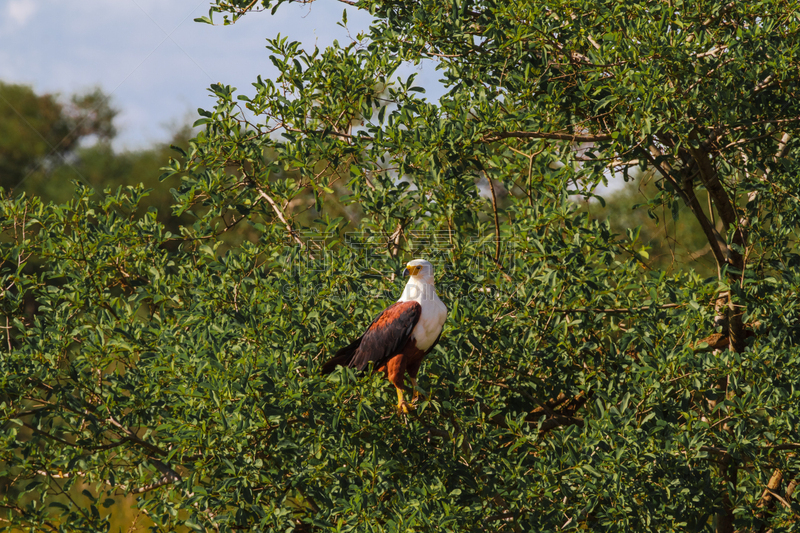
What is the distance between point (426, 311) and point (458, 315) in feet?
1.11

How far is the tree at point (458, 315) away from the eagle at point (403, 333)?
0.45 ft

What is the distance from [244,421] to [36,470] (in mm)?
1738

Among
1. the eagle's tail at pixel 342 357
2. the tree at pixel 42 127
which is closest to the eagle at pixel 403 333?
the eagle's tail at pixel 342 357

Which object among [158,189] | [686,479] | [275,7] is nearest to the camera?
[686,479]

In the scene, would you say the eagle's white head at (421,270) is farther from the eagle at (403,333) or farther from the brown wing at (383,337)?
the brown wing at (383,337)

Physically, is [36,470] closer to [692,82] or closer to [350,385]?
[350,385]

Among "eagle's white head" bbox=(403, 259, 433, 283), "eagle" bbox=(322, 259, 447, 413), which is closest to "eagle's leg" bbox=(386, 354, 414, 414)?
"eagle" bbox=(322, 259, 447, 413)

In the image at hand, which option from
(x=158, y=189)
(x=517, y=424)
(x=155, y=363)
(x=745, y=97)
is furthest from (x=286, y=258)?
(x=158, y=189)

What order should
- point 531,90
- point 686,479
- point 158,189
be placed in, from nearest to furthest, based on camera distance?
point 686,479 < point 531,90 < point 158,189

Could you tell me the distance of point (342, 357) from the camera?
14.0 ft

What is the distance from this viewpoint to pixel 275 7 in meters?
5.16

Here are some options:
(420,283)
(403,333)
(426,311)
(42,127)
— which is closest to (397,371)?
(403,333)

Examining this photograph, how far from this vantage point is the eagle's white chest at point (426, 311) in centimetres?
423

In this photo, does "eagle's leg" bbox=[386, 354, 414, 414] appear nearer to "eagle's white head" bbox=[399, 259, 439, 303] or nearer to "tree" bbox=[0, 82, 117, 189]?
"eagle's white head" bbox=[399, 259, 439, 303]
